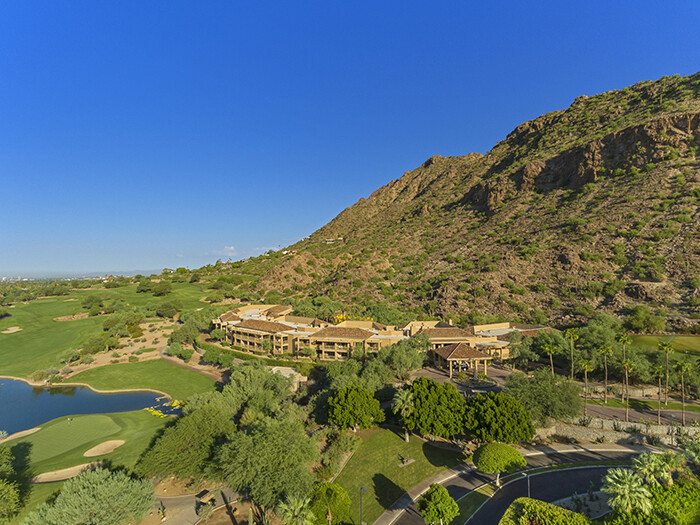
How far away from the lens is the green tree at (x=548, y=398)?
30.7m

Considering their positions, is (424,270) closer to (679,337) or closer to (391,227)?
(391,227)

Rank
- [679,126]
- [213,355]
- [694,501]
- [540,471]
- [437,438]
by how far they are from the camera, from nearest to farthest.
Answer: [694,501] < [540,471] < [437,438] < [213,355] < [679,126]

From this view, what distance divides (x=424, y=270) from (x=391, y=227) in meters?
47.8

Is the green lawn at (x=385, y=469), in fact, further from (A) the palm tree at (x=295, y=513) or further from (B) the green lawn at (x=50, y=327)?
(B) the green lawn at (x=50, y=327)

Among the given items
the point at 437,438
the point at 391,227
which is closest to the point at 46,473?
the point at 437,438

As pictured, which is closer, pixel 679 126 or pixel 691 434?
pixel 691 434

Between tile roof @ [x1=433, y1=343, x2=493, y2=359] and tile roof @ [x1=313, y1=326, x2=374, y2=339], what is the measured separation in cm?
1457

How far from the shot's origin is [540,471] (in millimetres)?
25906

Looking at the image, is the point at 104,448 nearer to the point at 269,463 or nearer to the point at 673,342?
the point at 269,463

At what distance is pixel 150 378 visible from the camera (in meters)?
57.8

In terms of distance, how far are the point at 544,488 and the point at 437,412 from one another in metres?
9.83

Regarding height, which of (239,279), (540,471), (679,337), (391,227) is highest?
(391,227)

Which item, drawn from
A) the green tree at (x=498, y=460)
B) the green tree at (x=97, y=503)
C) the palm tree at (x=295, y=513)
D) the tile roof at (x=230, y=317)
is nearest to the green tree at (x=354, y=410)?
the green tree at (x=498, y=460)

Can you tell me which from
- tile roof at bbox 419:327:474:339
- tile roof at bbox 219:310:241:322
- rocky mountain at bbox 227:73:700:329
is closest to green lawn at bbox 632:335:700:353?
rocky mountain at bbox 227:73:700:329
